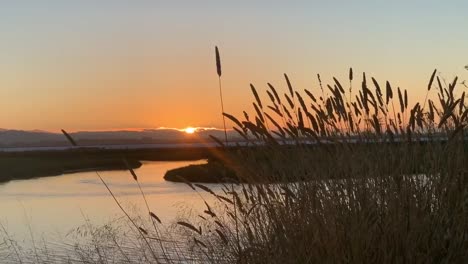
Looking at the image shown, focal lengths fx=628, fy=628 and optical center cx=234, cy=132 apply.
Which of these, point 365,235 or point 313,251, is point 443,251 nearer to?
point 365,235

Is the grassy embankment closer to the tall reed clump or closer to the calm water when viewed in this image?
the tall reed clump

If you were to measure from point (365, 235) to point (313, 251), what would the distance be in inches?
12.6

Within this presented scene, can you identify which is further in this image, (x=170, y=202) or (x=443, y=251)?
(x=170, y=202)

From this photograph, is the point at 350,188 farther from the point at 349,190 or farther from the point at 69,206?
the point at 69,206

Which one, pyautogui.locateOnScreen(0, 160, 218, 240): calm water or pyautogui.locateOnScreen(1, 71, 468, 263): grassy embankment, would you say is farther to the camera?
pyautogui.locateOnScreen(0, 160, 218, 240): calm water

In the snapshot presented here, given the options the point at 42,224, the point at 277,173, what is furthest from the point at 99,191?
the point at 277,173

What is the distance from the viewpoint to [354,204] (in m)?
4.07

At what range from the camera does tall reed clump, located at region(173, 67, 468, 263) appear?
3.72 metres

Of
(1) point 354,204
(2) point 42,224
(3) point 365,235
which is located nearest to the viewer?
(3) point 365,235

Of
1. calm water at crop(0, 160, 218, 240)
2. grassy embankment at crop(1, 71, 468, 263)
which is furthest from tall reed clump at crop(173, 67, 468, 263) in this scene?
calm water at crop(0, 160, 218, 240)

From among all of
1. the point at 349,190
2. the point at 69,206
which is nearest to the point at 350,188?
the point at 349,190

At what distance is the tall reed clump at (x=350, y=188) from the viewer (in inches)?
146

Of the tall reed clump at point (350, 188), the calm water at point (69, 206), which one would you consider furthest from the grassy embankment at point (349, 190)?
the calm water at point (69, 206)

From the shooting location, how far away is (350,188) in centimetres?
419
